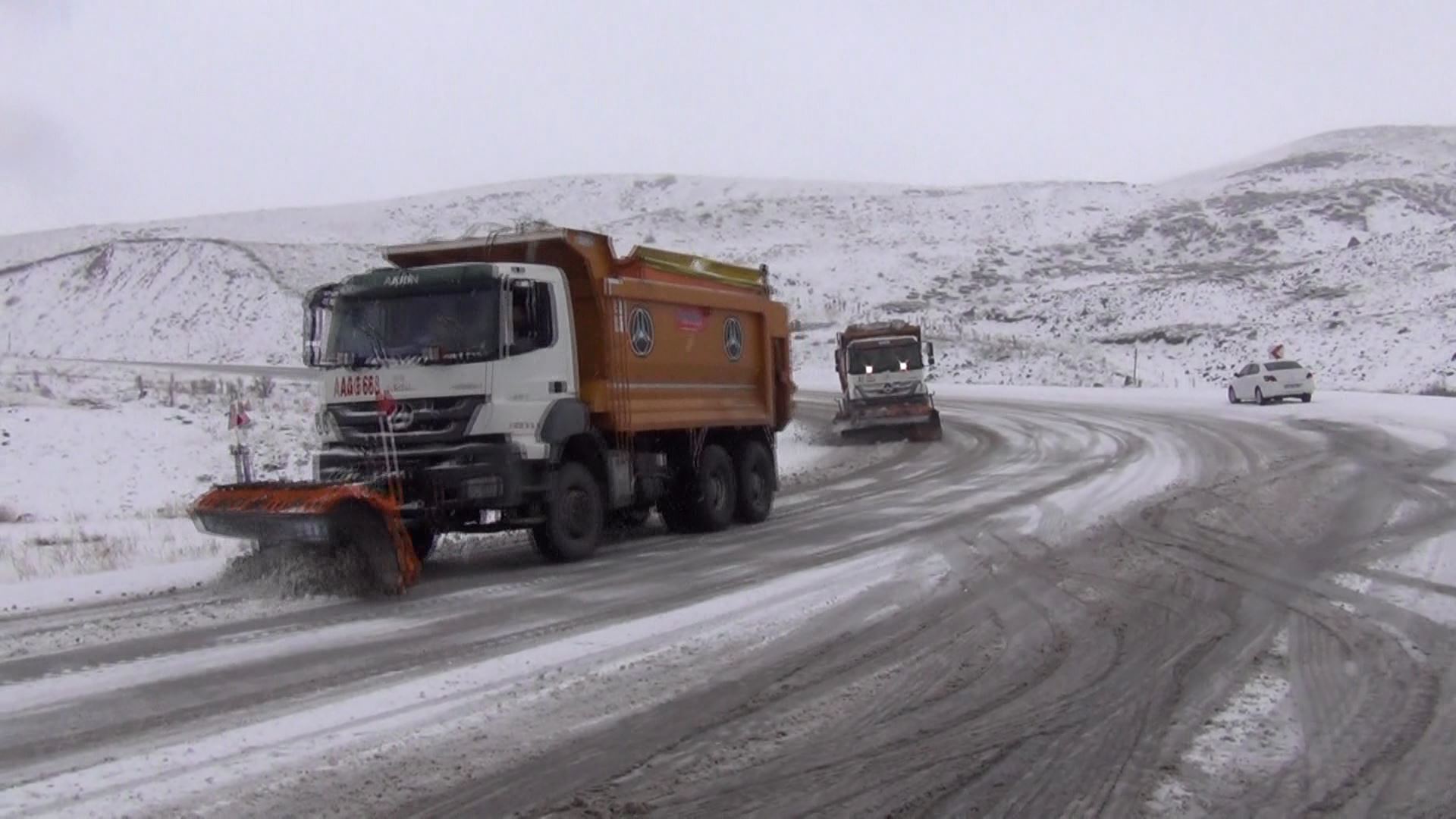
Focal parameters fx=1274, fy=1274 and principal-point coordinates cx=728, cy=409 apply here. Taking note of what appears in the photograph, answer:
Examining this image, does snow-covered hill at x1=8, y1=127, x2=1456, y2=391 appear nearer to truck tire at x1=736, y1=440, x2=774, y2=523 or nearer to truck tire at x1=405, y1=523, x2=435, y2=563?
truck tire at x1=736, y1=440, x2=774, y2=523

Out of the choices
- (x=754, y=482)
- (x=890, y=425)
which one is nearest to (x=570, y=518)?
(x=754, y=482)

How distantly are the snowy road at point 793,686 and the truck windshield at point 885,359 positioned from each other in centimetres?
1707

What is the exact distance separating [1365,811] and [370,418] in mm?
8603

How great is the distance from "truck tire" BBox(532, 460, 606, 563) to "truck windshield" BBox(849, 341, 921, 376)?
18.1m

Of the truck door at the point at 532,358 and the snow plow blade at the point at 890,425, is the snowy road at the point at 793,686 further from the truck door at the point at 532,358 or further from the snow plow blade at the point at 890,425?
the snow plow blade at the point at 890,425

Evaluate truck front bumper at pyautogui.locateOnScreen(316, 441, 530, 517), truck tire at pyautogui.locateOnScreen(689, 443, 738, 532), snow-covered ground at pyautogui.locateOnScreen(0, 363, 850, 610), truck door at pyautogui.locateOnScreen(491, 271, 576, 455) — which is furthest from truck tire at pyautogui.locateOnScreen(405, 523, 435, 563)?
truck tire at pyautogui.locateOnScreen(689, 443, 738, 532)

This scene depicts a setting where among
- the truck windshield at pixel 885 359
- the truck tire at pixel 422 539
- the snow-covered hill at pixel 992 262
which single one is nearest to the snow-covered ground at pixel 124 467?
the truck tire at pixel 422 539

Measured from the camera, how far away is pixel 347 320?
461 inches

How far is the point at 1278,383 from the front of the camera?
32.3 m

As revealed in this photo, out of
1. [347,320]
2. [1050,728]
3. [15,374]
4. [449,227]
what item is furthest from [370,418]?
[449,227]

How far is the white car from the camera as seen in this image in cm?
3234

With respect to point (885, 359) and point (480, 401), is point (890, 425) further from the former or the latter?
point (480, 401)

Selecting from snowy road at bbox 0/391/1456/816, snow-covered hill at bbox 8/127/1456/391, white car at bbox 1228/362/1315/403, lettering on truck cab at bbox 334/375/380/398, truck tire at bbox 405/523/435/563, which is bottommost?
snowy road at bbox 0/391/1456/816

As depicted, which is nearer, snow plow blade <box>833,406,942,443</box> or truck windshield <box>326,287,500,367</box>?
truck windshield <box>326,287,500,367</box>
